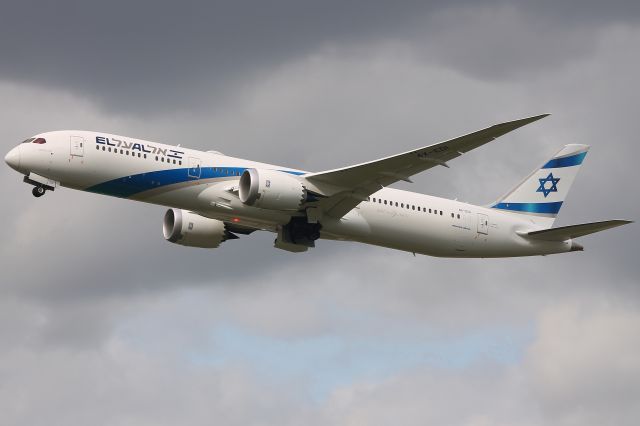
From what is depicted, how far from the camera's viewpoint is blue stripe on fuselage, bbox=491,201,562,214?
2628 inches

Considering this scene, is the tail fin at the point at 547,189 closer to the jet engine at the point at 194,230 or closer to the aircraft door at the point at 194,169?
the jet engine at the point at 194,230

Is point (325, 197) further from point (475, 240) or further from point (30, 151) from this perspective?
point (30, 151)

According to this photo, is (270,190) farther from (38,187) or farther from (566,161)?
(566,161)

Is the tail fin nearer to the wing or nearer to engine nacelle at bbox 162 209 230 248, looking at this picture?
the wing

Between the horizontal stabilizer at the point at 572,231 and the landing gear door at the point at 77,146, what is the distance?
2277cm

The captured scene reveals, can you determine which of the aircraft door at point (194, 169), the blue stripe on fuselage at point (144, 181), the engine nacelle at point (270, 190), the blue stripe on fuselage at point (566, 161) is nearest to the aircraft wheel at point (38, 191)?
the blue stripe on fuselage at point (144, 181)

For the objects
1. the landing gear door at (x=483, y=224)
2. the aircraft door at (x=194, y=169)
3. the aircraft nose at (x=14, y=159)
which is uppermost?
the aircraft nose at (x=14, y=159)

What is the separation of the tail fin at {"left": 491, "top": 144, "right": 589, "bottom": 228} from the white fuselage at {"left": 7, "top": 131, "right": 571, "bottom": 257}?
17.4 ft

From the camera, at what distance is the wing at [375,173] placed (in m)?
55.1

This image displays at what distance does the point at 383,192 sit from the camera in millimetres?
62062

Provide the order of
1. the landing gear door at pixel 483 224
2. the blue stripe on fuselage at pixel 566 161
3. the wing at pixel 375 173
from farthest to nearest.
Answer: the blue stripe on fuselage at pixel 566 161, the landing gear door at pixel 483 224, the wing at pixel 375 173

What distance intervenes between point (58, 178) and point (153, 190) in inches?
164

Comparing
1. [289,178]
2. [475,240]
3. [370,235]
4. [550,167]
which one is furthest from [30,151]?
[550,167]

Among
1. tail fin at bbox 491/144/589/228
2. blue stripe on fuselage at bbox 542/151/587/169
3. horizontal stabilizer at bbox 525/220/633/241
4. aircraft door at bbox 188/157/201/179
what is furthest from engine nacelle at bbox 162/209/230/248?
blue stripe on fuselage at bbox 542/151/587/169
